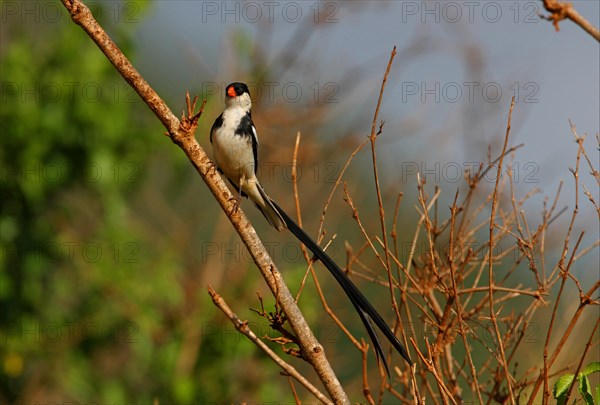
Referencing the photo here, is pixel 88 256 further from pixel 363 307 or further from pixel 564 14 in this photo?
pixel 564 14

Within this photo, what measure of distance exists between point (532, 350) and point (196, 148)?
138 cm

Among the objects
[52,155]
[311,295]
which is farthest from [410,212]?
[52,155]

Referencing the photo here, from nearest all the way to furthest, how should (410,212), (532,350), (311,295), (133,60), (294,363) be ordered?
(532,350), (133,60), (311,295), (294,363), (410,212)

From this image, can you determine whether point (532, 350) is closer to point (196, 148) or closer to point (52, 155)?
point (196, 148)

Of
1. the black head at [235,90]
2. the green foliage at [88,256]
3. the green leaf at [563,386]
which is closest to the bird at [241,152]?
the black head at [235,90]

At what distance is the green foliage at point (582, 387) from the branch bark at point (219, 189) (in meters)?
0.46

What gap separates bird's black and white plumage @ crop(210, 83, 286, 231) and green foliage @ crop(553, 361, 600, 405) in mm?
1340

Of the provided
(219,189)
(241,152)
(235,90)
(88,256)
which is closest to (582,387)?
(219,189)

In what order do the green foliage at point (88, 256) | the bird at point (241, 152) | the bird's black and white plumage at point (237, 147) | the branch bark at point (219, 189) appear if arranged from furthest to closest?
the green foliage at point (88, 256), the bird's black and white plumage at point (237, 147), the bird at point (241, 152), the branch bark at point (219, 189)

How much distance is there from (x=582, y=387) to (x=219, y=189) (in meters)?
0.91

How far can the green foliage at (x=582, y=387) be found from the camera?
5.26ft

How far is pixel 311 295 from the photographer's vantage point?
13.1ft

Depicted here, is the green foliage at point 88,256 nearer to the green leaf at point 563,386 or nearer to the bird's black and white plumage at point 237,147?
the bird's black and white plumage at point 237,147

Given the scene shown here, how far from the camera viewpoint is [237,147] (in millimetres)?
2891
